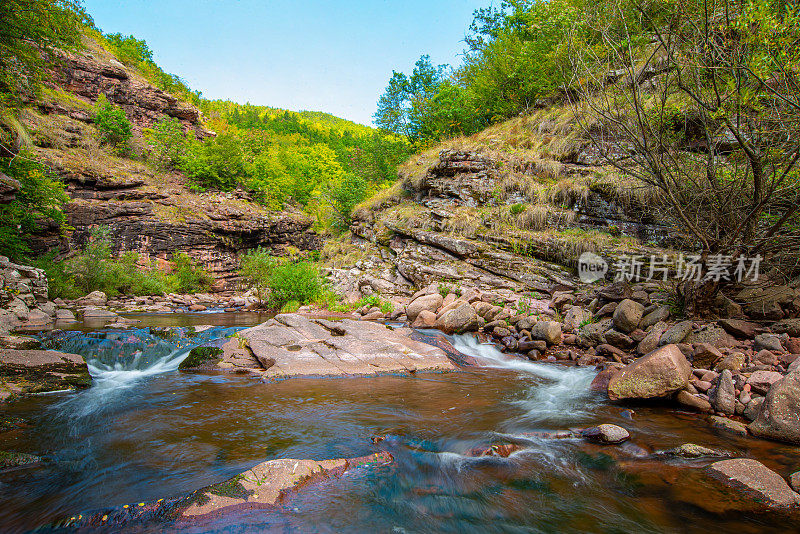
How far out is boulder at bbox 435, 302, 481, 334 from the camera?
9289 millimetres

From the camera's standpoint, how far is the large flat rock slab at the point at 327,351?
675cm

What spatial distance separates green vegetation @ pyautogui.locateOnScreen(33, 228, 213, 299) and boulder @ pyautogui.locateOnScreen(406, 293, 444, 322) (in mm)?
15490

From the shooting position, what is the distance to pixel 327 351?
728 centimetres

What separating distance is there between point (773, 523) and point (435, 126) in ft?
70.5

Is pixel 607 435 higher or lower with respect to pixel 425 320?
higher

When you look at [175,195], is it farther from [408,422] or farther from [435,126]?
[408,422]

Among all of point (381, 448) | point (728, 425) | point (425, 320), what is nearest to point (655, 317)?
point (728, 425)

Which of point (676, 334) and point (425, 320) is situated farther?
point (425, 320)

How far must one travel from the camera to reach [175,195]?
24125mm

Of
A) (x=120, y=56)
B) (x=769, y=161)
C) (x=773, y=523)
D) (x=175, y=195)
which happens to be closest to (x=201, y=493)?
(x=773, y=523)

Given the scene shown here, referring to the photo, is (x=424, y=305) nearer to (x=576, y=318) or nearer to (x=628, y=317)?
(x=576, y=318)

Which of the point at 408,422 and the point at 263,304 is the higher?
the point at 408,422

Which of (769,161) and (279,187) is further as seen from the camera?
(279,187)

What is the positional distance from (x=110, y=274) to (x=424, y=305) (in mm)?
16499
